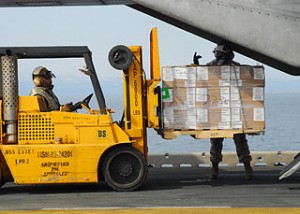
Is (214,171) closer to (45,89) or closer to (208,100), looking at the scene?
(208,100)

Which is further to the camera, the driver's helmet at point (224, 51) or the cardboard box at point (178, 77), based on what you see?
the driver's helmet at point (224, 51)

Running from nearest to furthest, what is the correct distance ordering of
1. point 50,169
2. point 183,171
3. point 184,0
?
point 50,169 → point 184,0 → point 183,171

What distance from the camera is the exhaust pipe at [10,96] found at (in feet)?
36.6

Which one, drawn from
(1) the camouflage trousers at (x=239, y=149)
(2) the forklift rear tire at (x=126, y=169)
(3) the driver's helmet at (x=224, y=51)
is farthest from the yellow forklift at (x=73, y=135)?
(1) the camouflage trousers at (x=239, y=149)

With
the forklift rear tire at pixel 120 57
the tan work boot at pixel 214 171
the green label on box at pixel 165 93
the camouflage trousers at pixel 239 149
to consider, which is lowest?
the tan work boot at pixel 214 171

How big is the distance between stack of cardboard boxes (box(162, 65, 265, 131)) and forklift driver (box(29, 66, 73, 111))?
1576mm

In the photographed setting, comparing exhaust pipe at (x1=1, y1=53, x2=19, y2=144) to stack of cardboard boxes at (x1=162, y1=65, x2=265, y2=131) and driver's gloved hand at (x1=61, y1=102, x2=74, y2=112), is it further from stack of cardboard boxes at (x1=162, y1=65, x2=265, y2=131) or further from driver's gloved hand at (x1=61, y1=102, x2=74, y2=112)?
stack of cardboard boxes at (x1=162, y1=65, x2=265, y2=131)

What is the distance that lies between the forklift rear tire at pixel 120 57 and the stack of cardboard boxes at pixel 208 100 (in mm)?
644

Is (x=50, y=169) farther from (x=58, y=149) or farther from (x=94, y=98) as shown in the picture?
(x=94, y=98)

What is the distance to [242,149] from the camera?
12.7m

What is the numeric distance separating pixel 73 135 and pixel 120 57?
4.50 ft

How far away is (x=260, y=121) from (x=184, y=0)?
230 cm

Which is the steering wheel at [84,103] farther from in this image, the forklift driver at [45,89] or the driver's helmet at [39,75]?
the driver's helmet at [39,75]

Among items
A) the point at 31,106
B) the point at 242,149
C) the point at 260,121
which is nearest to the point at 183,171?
the point at 242,149
